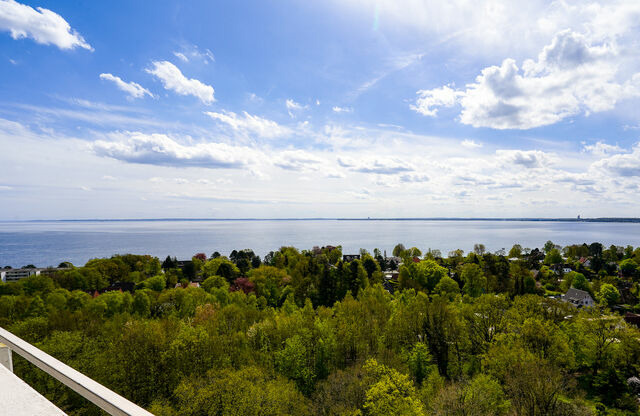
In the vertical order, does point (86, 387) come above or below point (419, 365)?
above

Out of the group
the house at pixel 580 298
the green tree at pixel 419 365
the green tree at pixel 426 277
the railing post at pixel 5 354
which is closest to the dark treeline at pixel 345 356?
the green tree at pixel 419 365

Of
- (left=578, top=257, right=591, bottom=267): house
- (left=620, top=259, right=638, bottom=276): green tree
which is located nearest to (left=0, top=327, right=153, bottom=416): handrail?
(left=620, top=259, right=638, bottom=276): green tree

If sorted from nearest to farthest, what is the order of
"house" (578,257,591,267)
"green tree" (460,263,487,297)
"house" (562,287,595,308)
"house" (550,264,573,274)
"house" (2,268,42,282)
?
"house" (562,287,595,308) < "green tree" (460,263,487,297) < "house" (550,264,573,274) < "house" (2,268,42,282) < "house" (578,257,591,267)

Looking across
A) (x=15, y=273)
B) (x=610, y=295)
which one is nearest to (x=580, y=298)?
(x=610, y=295)

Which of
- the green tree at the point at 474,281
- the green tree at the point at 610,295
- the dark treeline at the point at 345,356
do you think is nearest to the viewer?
the dark treeline at the point at 345,356

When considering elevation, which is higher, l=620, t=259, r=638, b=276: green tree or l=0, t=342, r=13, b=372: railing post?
l=0, t=342, r=13, b=372: railing post

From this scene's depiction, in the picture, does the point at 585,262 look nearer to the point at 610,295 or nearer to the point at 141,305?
the point at 610,295

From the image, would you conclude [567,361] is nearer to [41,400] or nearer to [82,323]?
[41,400]

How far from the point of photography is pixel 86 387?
2.03 meters

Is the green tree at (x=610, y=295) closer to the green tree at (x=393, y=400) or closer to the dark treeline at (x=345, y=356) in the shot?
the dark treeline at (x=345, y=356)

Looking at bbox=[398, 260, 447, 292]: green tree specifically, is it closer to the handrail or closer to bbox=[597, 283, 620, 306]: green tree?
bbox=[597, 283, 620, 306]: green tree

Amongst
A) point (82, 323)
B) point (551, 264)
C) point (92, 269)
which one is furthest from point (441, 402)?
point (551, 264)

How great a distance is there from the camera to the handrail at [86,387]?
177 centimetres

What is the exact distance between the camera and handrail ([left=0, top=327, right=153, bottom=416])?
177 cm
